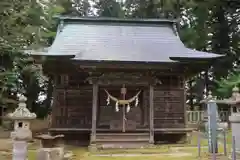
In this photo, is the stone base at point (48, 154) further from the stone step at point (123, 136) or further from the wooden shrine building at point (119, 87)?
the stone step at point (123, 136)

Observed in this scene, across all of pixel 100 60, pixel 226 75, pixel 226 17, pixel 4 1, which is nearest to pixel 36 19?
pixel 4 1

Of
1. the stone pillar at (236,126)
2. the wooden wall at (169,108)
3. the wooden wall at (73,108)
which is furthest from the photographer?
the wooden wall at (169,108)

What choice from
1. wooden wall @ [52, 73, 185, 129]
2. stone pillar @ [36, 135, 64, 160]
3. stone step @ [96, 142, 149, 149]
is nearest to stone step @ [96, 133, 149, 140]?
stone step @ [96, 142, 149, 149]

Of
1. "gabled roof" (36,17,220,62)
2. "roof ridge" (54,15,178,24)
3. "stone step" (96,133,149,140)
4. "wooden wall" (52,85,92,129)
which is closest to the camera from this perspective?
"stone step" (96,133,149,140)

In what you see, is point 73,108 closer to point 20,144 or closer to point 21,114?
point 21,114

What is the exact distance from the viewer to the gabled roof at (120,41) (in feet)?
38.1

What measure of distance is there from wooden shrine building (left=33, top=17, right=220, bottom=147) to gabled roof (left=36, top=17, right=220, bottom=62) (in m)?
0.04

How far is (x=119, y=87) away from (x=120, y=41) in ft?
8.42

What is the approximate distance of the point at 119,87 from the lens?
12227 mm

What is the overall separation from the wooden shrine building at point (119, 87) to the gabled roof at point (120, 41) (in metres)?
0.04

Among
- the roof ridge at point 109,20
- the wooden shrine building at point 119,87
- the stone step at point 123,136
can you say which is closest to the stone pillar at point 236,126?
the wooden shrine building at point 119,87

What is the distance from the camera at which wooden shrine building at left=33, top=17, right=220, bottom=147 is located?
1130 cm

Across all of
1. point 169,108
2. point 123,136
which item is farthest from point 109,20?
point 123,136

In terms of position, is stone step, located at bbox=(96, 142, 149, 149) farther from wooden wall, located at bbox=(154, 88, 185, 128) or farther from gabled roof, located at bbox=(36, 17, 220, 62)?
gabled roof, located at bbox=(36, 17, 220, 62)
